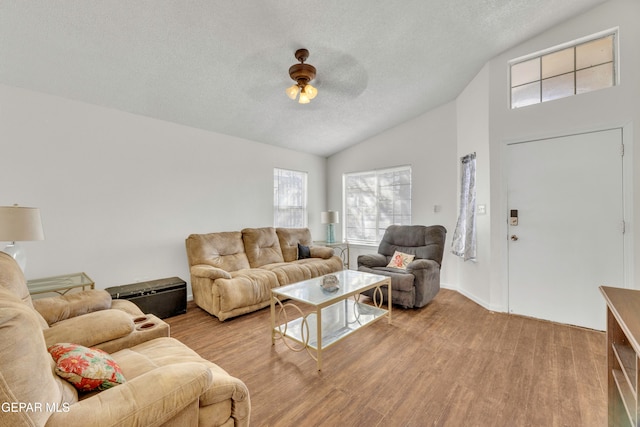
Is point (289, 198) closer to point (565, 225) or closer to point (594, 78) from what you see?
point (565, 225)

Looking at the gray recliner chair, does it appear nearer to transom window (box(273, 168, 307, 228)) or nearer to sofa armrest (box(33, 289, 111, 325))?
transom window (box(273, 168, 307, 228))

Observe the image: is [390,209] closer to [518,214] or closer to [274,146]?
[518,214]

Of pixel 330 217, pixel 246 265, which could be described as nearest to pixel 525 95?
pixel 330 217

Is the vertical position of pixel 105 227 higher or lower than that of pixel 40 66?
lower

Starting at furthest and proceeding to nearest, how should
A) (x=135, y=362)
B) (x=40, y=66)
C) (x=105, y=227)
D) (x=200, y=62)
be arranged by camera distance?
(x=105, y=227), (x=200, y=62), (x=40, y=66), (x=135, y=362)

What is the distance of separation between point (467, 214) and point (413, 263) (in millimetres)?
1120

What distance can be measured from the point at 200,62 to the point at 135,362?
2531 millimetres

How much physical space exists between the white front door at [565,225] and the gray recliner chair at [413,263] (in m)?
0.85

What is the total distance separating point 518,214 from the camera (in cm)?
309

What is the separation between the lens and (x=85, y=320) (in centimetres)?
162

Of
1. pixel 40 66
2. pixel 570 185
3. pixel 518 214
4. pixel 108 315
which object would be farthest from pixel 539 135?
pixel 40 66

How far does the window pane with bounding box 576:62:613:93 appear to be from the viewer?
264cm

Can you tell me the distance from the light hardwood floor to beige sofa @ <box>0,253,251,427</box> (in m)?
0.55

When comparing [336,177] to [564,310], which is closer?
[564,310]
